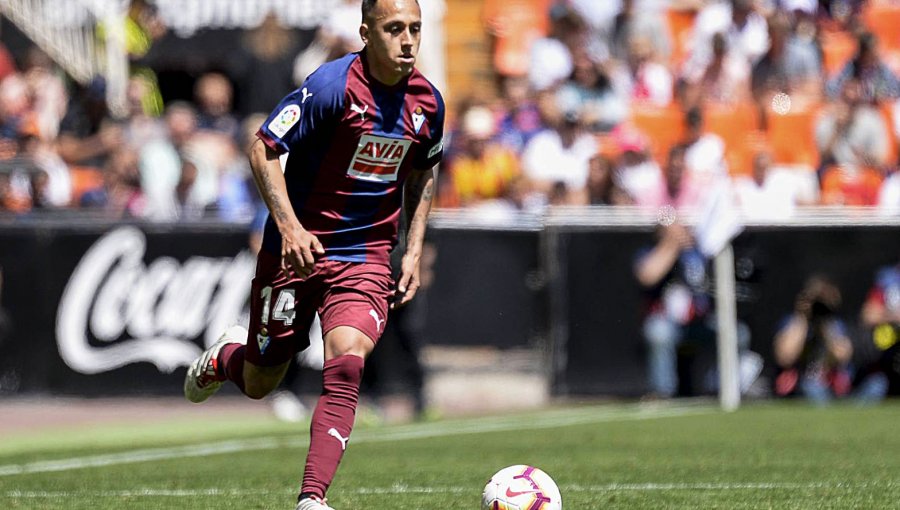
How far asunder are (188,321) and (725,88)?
6940mm

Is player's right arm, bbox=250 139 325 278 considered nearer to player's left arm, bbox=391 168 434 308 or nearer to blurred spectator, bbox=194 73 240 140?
player's left arm, bbox=391 168 434 308

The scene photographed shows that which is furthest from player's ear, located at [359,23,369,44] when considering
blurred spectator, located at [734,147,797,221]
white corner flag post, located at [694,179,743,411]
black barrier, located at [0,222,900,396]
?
blurred spectator, located at [734,147,797,221]

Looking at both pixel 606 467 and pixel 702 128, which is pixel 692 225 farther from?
pixel 606 467

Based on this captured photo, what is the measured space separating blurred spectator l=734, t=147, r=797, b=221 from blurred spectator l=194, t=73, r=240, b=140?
19.2 feet

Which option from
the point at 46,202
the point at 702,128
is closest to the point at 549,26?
the point at 702,128

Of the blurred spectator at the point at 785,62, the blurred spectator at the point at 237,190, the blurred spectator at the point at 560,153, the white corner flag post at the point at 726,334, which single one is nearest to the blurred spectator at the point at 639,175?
the blurred spectator at the point at 560,153

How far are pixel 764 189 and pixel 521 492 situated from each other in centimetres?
1074

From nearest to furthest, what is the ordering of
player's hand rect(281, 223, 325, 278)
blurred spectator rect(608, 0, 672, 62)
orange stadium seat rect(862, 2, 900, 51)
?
1. player's hand rect(281, 223, 325, 278)
2. blurred spectator rect(608, 0, 672, 62)
3. orange stadium seat rect(862, 2, 900, 51)

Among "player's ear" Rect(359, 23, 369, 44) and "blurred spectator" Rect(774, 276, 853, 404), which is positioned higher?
"player's ear" Rect(359, 23, 369, 44)

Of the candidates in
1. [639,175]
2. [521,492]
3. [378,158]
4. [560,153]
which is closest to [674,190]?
[639,175]

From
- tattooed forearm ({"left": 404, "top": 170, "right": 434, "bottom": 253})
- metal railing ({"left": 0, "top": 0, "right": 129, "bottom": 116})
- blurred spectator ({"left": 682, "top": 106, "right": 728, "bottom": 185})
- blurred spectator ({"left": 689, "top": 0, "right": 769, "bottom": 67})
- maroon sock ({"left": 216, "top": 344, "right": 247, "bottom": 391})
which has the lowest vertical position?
maroon sock ({"left": 216, "top": 344, "right": 247, "bottom": 391})

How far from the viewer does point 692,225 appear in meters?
15.0

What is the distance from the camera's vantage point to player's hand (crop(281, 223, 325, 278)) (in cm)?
633

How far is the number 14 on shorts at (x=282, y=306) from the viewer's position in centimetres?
681
